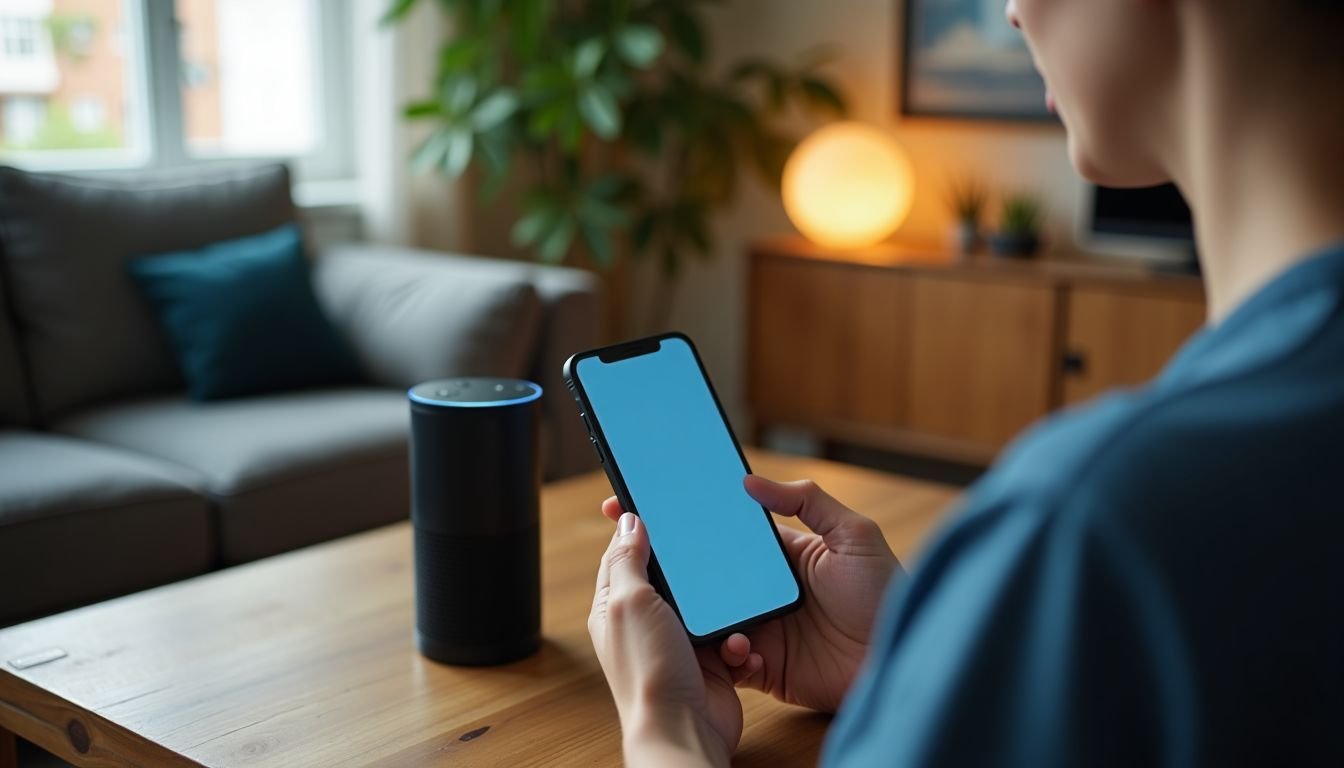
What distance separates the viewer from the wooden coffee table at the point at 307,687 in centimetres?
108

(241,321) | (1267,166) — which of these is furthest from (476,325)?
(1267,166)

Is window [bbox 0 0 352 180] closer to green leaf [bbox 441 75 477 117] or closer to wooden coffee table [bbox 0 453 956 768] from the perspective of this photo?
green leaf [bbox 441 75 477 117]

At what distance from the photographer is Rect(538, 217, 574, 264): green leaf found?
10.8 feet

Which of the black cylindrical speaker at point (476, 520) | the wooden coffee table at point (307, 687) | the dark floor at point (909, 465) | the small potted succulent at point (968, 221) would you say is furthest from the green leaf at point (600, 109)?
the black cylindrical speaker at point (476, 520)

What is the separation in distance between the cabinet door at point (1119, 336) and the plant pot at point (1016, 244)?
0.88 ft

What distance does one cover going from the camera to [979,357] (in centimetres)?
333

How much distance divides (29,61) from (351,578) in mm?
2095

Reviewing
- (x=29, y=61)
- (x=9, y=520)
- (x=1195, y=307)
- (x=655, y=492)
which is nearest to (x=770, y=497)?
(x=655, y=492)

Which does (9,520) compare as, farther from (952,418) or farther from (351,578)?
(952,418)

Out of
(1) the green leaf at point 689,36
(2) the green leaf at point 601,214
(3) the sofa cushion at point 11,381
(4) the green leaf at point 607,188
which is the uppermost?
(1) the green leaf at point 689,36

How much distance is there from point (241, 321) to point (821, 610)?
181 cm

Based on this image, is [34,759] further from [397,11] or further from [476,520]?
[397,11]

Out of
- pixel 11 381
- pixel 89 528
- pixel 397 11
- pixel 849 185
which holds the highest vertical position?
pixel 397 11

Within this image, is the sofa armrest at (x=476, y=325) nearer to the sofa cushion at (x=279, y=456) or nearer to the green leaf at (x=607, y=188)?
the sofa cushion at (x=279, y=456)
